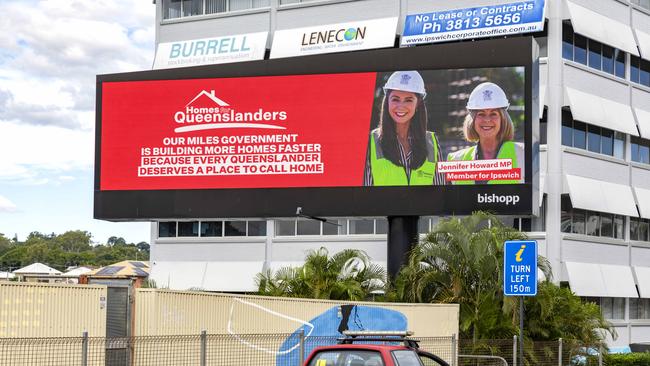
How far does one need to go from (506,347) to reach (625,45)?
24.9 m

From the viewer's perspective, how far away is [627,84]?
47.6m

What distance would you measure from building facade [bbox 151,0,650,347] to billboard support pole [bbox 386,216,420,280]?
8655 millimetres

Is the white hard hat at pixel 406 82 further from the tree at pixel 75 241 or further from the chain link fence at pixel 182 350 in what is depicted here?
the tree at pixel 75 241

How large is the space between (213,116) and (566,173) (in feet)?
53.0

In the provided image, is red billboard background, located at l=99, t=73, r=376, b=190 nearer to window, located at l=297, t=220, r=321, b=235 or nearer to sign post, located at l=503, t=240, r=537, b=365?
window, located at l=297, t=220, r=321, b=235

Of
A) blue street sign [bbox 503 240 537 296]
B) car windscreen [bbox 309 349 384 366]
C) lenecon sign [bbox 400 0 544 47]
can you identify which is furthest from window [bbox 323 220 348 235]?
car windscreen [bbox 309 349 384 366]

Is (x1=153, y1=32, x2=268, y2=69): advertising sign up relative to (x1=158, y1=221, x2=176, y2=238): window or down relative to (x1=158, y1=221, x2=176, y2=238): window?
up

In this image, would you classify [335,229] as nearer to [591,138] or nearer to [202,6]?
[591,138]

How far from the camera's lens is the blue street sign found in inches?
754

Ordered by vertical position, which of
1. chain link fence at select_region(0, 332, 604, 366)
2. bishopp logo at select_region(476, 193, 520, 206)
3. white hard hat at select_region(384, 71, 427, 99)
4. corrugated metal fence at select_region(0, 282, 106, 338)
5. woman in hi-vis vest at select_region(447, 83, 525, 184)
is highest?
white hard hat at select_region(384, 71, 427, 99)

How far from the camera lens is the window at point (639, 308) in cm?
4825

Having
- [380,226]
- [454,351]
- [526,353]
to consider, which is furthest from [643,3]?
[454,351]

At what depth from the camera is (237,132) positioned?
34.9 metres

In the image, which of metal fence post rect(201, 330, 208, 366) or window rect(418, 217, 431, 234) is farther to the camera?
window rect(418, 217, 431, 234)
